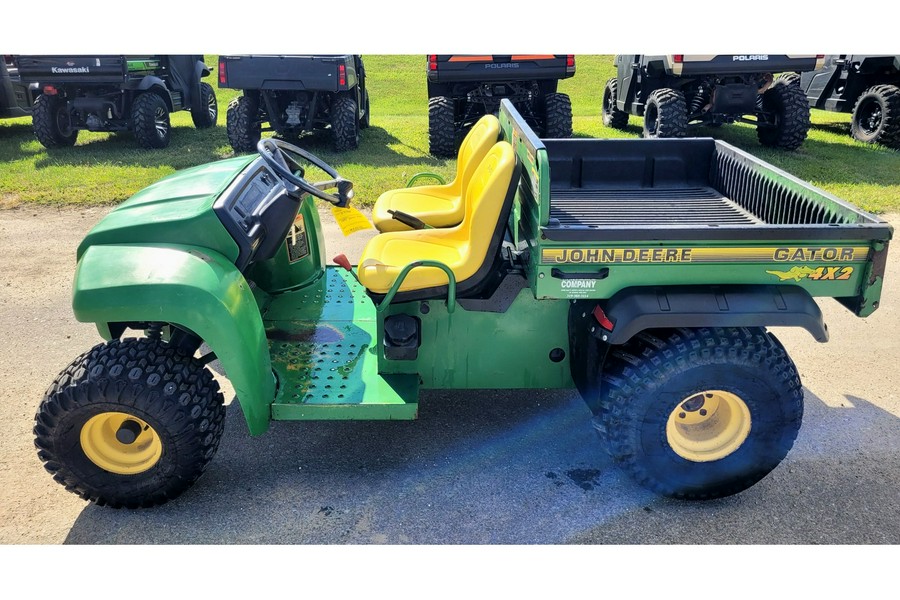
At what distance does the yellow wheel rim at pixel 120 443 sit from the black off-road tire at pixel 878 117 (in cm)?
1173

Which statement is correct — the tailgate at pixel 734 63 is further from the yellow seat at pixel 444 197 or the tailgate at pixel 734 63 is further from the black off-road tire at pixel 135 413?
the black off-road tire at pixel 135 413

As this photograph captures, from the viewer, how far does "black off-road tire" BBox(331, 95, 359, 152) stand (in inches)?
408

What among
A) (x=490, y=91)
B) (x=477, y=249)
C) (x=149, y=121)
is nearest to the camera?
(x=477, y=249)

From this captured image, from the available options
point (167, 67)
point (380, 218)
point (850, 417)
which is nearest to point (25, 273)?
point (380, 218)

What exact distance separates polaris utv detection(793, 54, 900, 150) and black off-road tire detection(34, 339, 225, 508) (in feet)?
34.6

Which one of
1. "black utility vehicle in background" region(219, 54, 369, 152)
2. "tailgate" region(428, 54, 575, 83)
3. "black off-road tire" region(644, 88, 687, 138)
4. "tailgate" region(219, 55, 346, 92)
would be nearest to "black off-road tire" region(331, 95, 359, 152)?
"black utility vehicle in background" region(219, 54, 369, 152)

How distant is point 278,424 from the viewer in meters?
3.81

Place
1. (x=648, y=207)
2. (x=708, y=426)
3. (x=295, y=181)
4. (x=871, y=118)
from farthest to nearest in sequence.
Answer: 1. (x=871, y=118)
2. (x=648, y=207)
3. (x=295, y=181)
4. (x=708, y=426)

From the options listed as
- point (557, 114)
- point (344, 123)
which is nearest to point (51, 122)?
point (344, 123)

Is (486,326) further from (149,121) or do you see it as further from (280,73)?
(149,121)

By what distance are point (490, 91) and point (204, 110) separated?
18.4 ft

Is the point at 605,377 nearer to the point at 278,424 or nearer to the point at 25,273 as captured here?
the point at 278,424

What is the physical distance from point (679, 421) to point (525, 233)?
1.16 meters

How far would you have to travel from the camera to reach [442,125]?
1012cm
